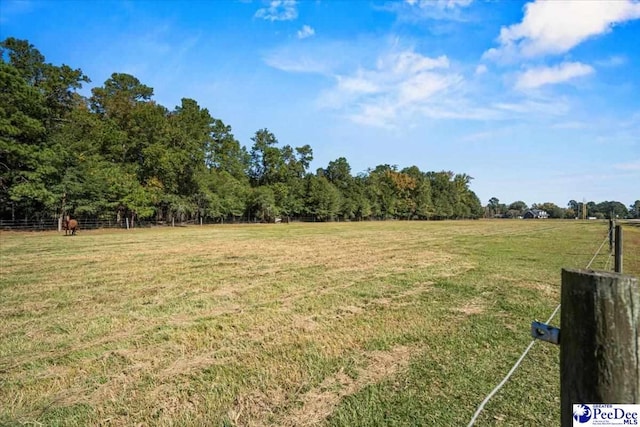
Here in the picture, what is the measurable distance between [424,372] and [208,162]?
2329 inches

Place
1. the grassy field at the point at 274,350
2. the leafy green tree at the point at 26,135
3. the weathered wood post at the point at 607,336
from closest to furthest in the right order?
the weathered wood post at the point at 607,336, the grassy field at the point at 274,350, the leafy green tree at the point at 26,135

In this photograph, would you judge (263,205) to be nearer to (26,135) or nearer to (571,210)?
(26,135)

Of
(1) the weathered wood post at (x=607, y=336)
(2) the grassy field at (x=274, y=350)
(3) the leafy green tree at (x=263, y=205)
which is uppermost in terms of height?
(3) the leafy green tree at (x=263, y=205)

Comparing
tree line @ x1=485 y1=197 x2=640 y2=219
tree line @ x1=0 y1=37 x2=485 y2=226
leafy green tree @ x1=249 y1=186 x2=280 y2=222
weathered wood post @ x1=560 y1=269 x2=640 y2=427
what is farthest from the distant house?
weathered wood post @ x1=560 y1=269 x2=640 y2=427

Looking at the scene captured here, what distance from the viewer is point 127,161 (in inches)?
1740

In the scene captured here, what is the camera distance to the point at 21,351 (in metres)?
4.32

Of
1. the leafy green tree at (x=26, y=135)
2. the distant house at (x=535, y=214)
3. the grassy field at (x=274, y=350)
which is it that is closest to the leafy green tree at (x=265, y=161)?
the leafy green tree at (x=26, y=135)

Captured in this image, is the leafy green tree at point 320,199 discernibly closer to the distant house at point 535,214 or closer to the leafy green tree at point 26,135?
the leafy green tree at point 26,135

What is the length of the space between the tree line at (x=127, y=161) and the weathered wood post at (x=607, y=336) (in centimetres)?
3645

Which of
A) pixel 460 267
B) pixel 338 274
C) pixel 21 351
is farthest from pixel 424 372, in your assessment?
pixel 460 267

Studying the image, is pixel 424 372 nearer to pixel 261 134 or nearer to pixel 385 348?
pixel 385 348

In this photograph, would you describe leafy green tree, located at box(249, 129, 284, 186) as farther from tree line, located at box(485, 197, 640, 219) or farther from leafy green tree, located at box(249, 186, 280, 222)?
tree line, located at box(485, 197, 640, 219)

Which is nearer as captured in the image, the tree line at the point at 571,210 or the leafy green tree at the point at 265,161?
→ the leafy green tree at the point at 265,161

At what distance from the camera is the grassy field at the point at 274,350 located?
2.99m
